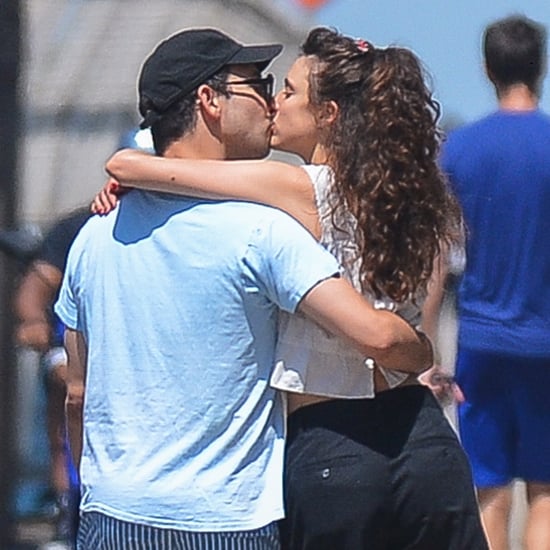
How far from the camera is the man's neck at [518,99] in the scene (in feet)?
13.9

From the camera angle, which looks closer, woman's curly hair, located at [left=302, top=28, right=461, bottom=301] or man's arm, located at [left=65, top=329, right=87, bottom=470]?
woman's curly hair, located at [left=302, top=28, right=461, bottom=301]

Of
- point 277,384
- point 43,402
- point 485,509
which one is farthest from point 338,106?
point 43,402

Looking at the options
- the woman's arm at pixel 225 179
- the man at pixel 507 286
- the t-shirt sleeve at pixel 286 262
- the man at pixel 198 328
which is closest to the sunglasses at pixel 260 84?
the man at pixel 198 328

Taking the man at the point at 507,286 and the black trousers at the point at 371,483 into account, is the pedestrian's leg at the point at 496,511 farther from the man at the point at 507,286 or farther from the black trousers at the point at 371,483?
the black trousers at the point at 371,483

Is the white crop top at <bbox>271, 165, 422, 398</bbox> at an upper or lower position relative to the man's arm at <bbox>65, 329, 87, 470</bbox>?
upper

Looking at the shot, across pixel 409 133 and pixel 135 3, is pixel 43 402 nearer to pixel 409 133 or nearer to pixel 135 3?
pixel 135 3

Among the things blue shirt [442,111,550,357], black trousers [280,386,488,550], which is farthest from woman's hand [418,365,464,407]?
black trousers [280,386,488,550]

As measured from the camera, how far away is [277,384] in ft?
8.55

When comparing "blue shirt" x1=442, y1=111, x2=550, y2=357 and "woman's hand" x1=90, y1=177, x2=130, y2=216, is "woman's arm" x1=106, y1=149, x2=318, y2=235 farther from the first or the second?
"blue shirt" x1=442, y1=111, x2=550, y2=357

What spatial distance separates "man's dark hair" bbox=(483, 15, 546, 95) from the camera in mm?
4207

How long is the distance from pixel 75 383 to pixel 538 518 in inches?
68.3

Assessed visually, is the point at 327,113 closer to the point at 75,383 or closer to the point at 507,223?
the point at 75,383

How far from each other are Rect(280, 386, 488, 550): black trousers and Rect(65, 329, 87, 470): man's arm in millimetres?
401

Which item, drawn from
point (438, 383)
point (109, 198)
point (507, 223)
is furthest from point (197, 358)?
point (507, 223)
